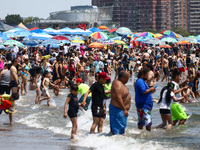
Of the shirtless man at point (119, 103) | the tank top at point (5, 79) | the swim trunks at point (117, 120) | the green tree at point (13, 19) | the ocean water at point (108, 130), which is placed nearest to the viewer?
the shirtless man at point (119, 103)

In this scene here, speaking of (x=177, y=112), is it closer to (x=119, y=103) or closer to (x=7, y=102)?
(x=119, y=103)

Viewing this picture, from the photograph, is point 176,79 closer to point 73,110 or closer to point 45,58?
point 73,110

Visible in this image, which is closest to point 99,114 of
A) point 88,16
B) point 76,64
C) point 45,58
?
point 45,58

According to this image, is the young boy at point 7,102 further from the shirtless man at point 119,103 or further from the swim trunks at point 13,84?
the shirtless man at point 119,103

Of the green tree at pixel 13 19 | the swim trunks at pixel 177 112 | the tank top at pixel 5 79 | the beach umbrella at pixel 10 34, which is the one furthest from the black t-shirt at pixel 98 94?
the green tree at pixel 13 19

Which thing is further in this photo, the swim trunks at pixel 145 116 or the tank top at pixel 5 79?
the tank top at pixel 5 79

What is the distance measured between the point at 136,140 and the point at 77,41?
30806mm

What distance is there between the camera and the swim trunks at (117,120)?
29.9ft

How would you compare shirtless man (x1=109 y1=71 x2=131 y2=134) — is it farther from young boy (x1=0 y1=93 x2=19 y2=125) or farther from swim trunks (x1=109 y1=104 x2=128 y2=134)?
young boy (x1=0 y1=93 x2=19 y2=125)

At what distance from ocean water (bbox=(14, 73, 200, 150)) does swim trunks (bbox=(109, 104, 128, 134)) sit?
15cm

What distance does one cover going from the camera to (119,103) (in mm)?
8977

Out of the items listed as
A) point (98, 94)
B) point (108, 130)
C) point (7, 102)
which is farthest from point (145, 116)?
point (7, 102)

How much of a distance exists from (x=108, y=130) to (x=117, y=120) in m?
2.42

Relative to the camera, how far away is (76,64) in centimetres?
2288
